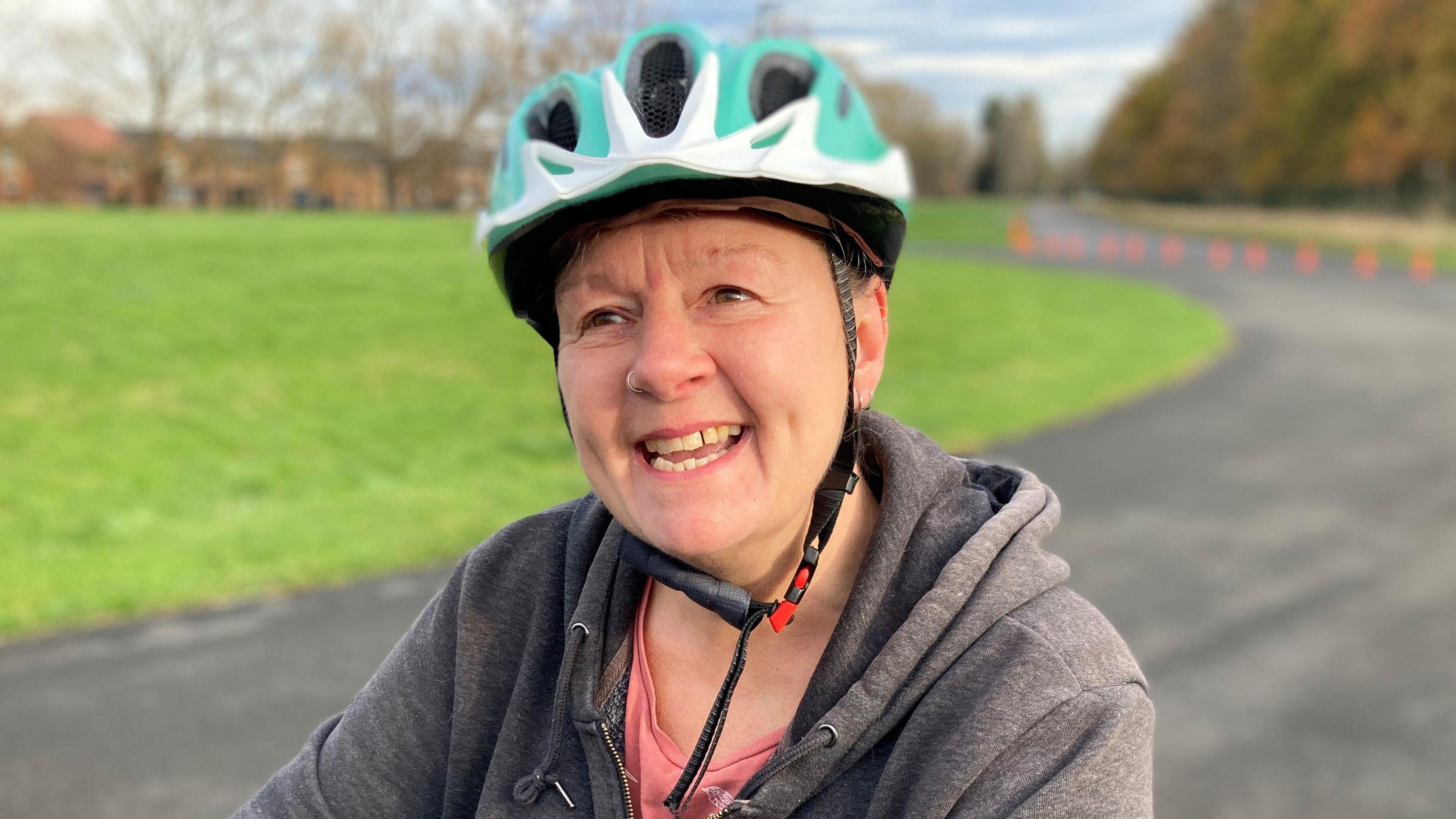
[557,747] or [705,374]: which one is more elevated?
[705,374]

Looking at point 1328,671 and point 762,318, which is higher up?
point 762,318

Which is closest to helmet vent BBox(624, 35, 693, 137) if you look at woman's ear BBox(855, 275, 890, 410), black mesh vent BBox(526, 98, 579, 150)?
black mesh vent BBox(526, 98, 579, 150)

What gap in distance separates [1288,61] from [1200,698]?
4948cm

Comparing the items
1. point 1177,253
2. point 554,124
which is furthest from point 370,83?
point 1177,253

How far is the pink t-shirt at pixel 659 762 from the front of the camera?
1.62 m

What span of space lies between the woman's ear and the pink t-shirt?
1.69ft

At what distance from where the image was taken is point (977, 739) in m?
1.38

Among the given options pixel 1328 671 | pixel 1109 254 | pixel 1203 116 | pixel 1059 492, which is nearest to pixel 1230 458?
pixel 1059 492

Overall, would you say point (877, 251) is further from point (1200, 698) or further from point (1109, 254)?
point (1109, 254)

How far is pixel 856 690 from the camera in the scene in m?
1.48

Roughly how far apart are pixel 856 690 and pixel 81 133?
42.5 m

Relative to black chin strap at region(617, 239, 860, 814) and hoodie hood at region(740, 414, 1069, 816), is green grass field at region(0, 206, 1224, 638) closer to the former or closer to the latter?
black chin strap at region(617, 239, 860, 814)

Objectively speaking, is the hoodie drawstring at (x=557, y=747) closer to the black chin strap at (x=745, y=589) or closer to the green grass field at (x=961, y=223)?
the black chin strap at (x=745, y=589)

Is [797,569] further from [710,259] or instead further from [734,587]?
[710,259]
